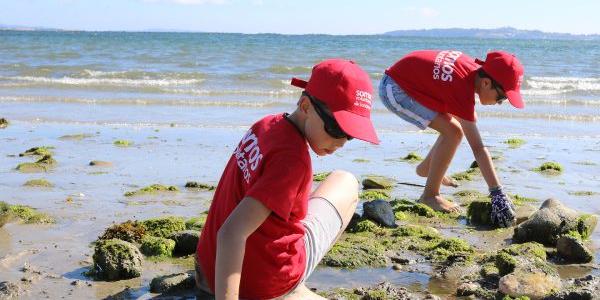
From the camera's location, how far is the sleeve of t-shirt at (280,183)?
8.29 ft

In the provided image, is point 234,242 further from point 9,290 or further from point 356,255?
point 356,255

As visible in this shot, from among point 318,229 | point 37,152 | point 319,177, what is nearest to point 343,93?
point 318,229

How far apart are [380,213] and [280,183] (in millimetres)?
2429

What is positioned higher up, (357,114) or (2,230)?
(357,114)

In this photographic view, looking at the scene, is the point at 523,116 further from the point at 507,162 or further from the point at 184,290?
the point at 184,290

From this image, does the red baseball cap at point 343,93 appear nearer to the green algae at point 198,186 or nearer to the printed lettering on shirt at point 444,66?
the printed lettering on shirt at point 444,66

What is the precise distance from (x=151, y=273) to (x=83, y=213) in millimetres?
1385

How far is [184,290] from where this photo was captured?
3.55 meters

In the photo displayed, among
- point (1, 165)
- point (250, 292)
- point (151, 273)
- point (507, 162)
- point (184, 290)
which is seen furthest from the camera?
point (507, 162)

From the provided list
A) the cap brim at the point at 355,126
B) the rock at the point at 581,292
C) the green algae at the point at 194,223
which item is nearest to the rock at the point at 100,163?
the green algae at the point at 194,223

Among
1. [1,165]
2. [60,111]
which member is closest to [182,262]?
[1,165]

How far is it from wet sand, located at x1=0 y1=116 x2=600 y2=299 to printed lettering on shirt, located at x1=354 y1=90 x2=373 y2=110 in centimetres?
135

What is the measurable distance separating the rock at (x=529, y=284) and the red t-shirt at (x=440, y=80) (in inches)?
68.5

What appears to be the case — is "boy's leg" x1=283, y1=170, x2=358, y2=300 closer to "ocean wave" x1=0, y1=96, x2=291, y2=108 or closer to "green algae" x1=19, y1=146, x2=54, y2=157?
"green algae" x1=19, y1=146, x2=54, y2=157
